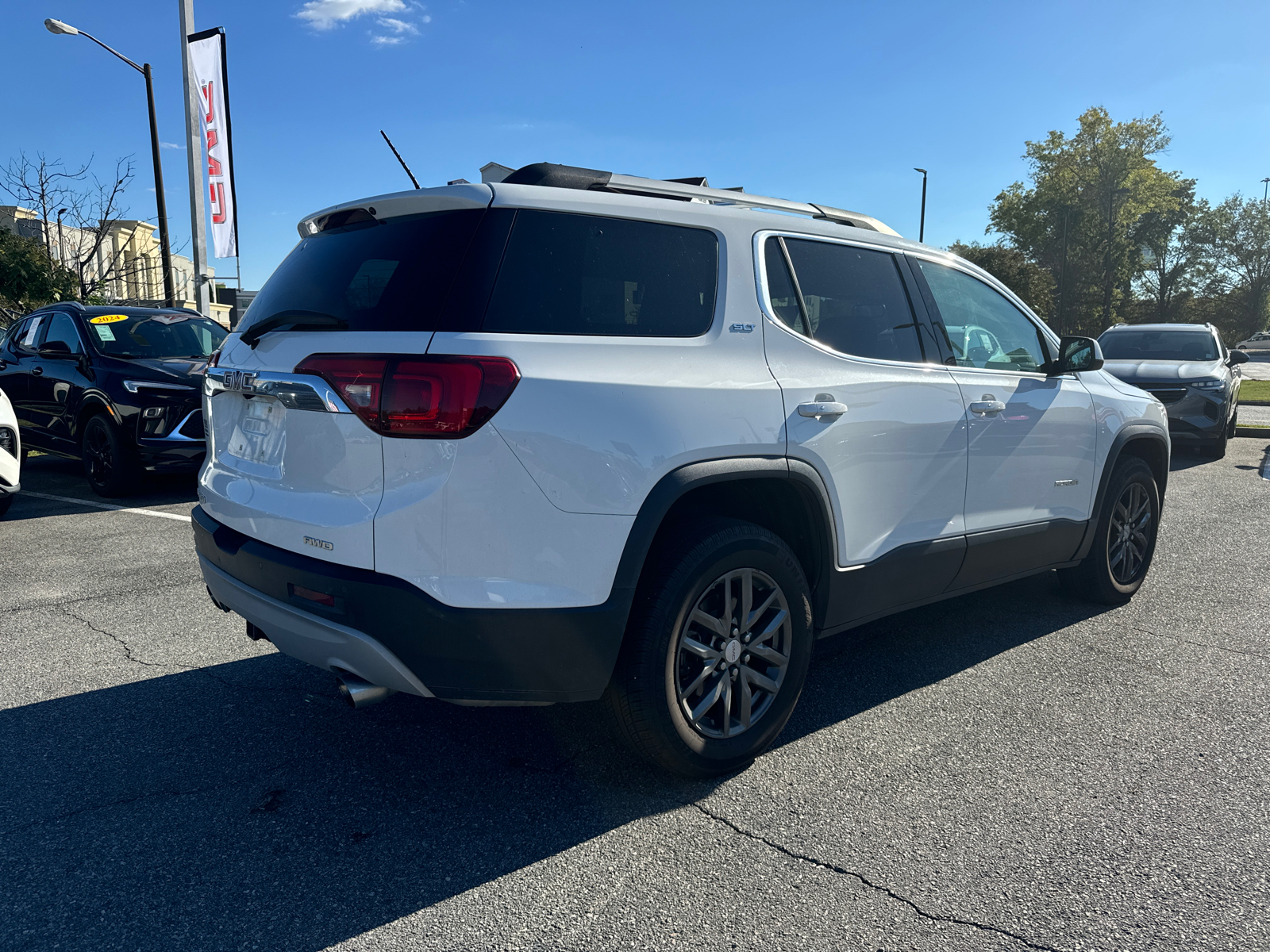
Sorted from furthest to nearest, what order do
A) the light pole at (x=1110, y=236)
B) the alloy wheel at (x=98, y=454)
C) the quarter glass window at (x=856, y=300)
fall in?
the light pole at (x=1110, y=236) → the alloy wheel at (x=98, y=454) → the quarter glass window at (x=856, y=300)

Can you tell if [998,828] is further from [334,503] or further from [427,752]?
[334,503]

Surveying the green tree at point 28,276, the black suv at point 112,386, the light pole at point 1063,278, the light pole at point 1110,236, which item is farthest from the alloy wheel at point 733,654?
the light pole at point 1063,278

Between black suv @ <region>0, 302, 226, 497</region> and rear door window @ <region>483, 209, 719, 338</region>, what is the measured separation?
6448 millimetres

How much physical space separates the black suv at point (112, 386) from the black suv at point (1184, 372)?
10.2m

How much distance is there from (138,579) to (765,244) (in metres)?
4.32

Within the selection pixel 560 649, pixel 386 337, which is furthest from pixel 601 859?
pixel 386 337

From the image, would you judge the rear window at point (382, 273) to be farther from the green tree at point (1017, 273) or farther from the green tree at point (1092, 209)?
the green tree at point (1092, 209)

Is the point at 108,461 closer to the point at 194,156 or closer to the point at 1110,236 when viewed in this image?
the point at 194,156

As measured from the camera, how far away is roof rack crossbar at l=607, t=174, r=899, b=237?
128 inches

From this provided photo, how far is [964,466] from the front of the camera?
12.8 ft

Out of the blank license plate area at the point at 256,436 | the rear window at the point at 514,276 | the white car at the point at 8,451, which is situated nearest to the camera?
the rear window at the point at 514,276

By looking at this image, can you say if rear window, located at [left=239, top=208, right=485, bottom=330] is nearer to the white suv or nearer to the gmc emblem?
the white suv

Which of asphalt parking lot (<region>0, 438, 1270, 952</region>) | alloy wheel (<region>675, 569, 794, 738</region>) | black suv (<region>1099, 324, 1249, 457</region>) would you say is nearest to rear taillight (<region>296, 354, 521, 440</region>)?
alloy wheel (<region>675, 569, 794, 738</region>)

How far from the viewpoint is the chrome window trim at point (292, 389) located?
8.91 feet
